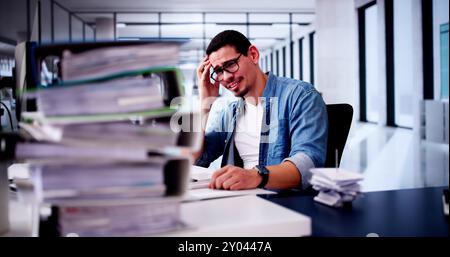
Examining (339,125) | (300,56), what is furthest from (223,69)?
(300,56)

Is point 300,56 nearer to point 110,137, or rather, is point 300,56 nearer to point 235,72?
point 235,72

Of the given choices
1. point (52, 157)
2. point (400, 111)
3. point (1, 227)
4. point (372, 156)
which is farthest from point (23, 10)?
point (400, 111)

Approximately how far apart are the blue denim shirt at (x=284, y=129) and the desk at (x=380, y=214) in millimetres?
225

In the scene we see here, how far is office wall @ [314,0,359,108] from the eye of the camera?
7316 millimetres

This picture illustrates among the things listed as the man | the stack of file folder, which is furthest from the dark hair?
the stack of file folder

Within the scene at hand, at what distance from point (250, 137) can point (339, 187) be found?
28.7 inches

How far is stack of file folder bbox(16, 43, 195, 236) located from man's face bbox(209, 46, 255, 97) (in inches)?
34.5

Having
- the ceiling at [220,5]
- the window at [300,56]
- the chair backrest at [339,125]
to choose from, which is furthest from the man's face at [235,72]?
the window at [300,56]

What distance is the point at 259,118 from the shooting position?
164cm

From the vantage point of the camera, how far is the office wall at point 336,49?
7.32m

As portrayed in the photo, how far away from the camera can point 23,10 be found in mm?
1296

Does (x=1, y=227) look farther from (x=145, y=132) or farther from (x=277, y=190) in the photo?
(x=277, y=190)

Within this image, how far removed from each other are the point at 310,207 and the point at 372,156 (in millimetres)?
4936

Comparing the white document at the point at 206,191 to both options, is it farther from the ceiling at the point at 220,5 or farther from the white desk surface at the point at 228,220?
the ceiling at the point at 220,5
